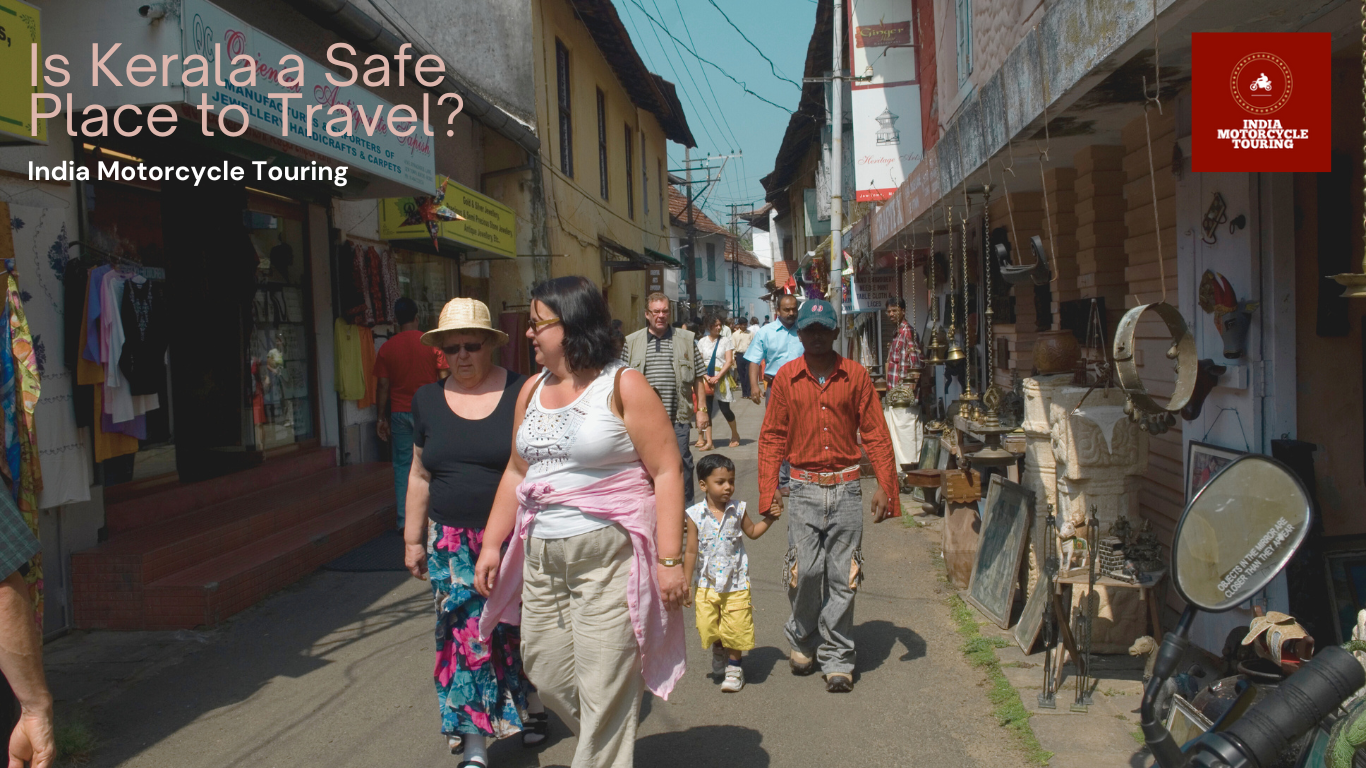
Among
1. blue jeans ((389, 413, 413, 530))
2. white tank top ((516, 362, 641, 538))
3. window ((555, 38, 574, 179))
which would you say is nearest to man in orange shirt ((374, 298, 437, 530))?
blue jeans ((389, 413, 413, 530))

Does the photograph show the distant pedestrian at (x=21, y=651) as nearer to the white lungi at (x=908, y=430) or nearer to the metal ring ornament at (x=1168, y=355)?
the metal ring ornament at (x=1168, y=355)

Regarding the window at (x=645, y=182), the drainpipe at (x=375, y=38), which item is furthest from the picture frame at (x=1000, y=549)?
the window at (x=645, y=182)

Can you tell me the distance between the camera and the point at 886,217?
383 inches

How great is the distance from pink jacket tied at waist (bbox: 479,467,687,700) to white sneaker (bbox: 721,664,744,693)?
54.7 inches

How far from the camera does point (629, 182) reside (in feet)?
76.7

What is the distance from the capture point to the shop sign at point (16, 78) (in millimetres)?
4250

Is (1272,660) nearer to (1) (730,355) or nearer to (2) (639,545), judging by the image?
(2) (639,545)

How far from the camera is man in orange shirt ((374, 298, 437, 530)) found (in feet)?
24.5

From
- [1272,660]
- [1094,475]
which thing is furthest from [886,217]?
[1272,660]

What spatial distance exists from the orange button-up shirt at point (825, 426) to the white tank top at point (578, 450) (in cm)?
173

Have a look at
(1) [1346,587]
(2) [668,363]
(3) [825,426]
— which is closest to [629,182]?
(2) [668,363]

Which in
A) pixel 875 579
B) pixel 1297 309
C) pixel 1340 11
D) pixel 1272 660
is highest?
pixel 1340 11

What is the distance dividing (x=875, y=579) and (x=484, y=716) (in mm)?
3538

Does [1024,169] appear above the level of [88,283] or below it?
above
